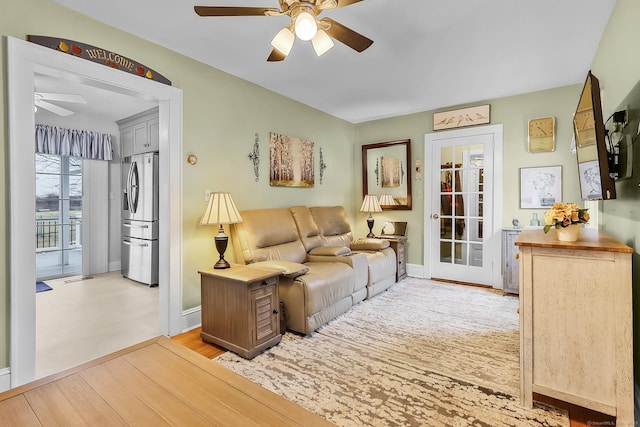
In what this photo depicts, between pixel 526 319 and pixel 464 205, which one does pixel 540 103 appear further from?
pixel 526 319

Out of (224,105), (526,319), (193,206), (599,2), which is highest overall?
(599,2)

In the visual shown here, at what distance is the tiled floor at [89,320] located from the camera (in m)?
2.49

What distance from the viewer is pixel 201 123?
3.04 m

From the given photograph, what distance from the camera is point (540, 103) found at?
3885 millimetres

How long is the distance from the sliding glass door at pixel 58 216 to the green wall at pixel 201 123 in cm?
346

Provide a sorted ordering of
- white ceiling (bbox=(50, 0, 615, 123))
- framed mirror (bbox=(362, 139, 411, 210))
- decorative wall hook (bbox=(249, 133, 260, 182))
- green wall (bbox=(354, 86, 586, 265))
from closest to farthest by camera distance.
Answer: white ceiling (bbox=(50, 0, 615, 123))
decorative wall hook (bbox=(249, 133, 260, 182))
green wall (bbox=(354, 86, 586, 265))
framed mirror (bbox=(362, 139, 411, 210))

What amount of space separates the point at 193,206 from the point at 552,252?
2777mm

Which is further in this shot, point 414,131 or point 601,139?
point 414,131

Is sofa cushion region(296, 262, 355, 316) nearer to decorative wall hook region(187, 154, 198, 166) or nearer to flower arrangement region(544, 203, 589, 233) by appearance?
decorative wall hook region(187, 154, 198, 166)

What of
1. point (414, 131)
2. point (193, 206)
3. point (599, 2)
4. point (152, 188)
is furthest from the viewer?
point (414, 131)

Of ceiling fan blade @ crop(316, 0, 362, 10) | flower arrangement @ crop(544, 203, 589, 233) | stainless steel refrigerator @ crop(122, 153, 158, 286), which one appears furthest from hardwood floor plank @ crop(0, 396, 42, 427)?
stainless steel refrigerator @ crop(122, 153, 158, 286)

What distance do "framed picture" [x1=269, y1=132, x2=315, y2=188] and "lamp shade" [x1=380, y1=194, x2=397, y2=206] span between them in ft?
4.01

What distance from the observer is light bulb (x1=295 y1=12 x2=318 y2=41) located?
1.65m

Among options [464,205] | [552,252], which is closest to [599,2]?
[552,252]
